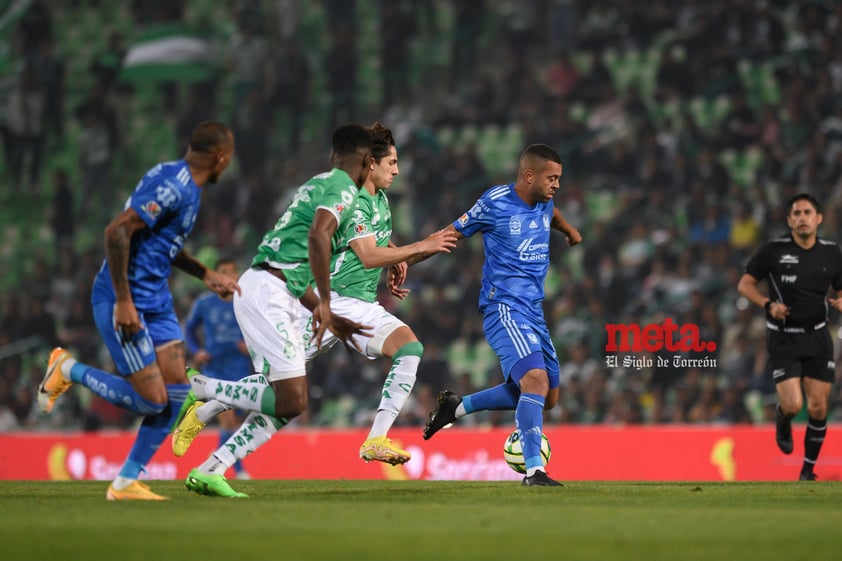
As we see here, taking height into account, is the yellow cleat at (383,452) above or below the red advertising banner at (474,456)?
above

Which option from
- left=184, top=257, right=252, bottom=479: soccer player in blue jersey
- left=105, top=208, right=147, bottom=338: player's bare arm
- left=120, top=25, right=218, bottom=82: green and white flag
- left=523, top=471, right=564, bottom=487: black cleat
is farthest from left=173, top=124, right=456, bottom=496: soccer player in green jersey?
left=120, top=25, right=218, bottom=82: green and white flag

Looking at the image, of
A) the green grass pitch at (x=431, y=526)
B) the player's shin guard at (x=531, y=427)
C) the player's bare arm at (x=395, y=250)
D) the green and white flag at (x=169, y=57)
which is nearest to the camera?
the green grass pitch at (x=431, y=526)

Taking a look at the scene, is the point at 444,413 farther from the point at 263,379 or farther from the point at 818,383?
the point at 818,383

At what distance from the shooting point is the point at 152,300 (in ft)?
25.8

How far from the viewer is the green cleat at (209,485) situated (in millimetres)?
8133

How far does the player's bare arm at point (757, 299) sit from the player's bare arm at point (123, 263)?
21.3 ft

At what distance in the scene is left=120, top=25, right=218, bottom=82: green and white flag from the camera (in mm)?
25469

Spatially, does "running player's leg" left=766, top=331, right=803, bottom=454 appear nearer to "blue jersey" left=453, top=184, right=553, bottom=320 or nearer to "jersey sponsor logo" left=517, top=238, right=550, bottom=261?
"blue jersey" left=453, top=184, right=553, bottom=320

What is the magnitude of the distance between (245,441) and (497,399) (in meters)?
2.88

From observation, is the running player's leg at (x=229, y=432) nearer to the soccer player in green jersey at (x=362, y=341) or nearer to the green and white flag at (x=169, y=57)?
the soccer player in green jersey at (x=362, y=341)

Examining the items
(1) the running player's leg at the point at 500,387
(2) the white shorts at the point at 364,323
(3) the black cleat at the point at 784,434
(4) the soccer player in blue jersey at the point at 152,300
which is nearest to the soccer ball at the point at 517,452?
(1) the running player's leg at the point at 500,387

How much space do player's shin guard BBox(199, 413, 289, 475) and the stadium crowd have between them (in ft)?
31.3

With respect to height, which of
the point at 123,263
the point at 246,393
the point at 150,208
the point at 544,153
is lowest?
the point at 246,393

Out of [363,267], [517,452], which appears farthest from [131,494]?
[517,452]
